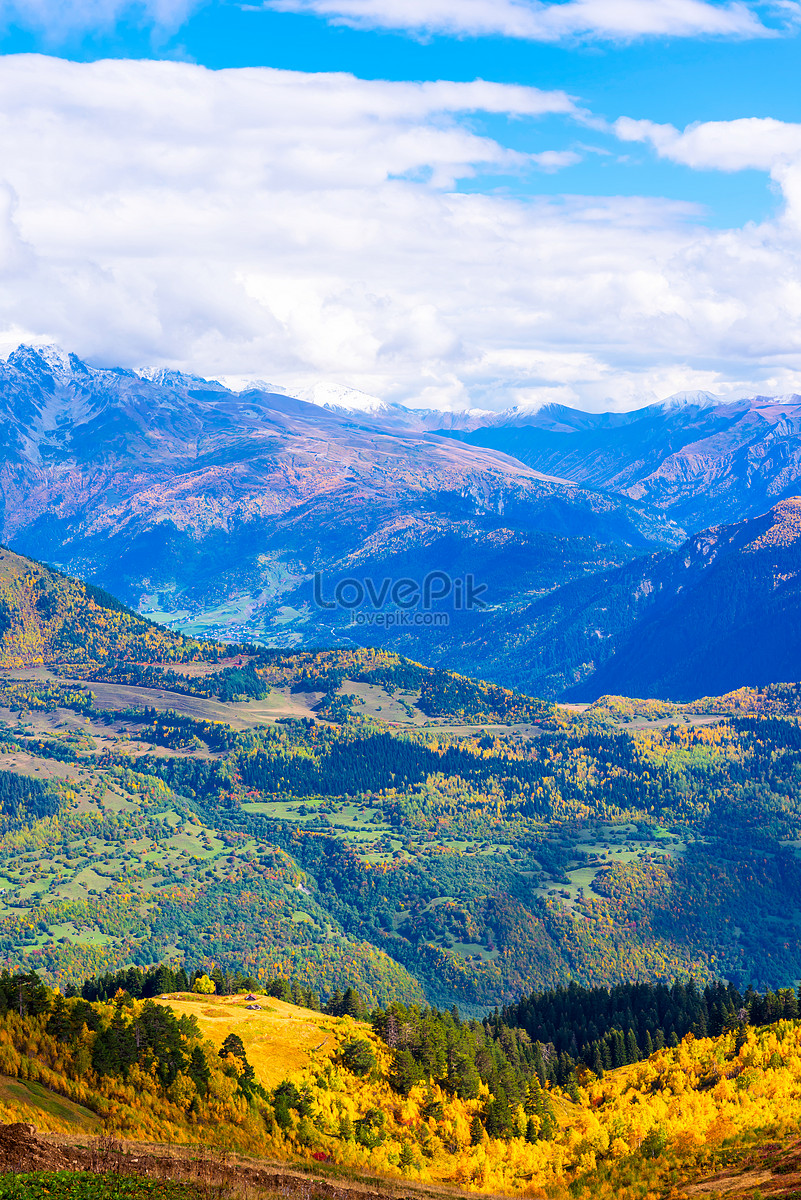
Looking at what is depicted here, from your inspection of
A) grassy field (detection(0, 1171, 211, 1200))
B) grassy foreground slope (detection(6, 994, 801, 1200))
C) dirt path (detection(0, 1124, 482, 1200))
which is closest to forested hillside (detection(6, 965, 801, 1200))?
grassy foreground slope (detection(6, 994, 801, 1200))

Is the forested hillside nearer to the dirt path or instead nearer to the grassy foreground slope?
the grassy foreground slope

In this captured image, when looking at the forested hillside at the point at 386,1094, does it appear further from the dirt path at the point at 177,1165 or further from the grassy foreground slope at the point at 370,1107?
the dirt path at the point at 177,1165


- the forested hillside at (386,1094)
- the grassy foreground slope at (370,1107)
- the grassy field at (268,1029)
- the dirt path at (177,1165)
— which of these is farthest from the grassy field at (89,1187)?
the grassy field at (268,1029)

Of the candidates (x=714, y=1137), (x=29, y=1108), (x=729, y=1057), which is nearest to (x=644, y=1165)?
(x=714, y=1137)

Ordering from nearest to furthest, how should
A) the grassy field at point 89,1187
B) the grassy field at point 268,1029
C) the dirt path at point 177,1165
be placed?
the grassy field at point 89,1187
the dirt path at point 177,1165
the grassy field at point 268,1029

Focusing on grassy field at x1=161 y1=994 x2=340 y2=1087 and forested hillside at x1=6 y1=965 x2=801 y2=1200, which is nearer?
forested hillside at x1=6 y1=965 x2=801 y2=1200

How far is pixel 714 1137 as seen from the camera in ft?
336

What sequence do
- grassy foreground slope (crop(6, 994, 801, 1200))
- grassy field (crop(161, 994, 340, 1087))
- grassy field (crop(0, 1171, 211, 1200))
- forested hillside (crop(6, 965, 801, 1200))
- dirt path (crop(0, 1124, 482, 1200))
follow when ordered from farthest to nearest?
grassy field (crop(161, 994, 340, 1087))
forested hillside (crop(6, 965, 801, 1200))
grassy foreground slope (crop(6, 994, 801, 1200))
dirt path (crop(0, 1124, 482, 1200))
grassy field (crop(0, 1171, 211, 1200))

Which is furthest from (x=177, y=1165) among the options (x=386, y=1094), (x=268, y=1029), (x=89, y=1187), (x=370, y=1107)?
(x=268, y=1029)

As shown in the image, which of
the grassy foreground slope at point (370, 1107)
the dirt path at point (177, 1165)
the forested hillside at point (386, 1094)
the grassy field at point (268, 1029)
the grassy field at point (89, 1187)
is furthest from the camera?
the grassy field at point (268, 1029)

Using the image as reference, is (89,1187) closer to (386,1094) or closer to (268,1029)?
(386,1094)

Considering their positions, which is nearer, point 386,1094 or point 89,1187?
point 89,1187

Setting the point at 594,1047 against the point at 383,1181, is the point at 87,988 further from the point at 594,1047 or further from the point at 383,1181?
the point at 594,1047

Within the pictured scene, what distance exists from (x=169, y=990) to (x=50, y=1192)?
3532 inches
